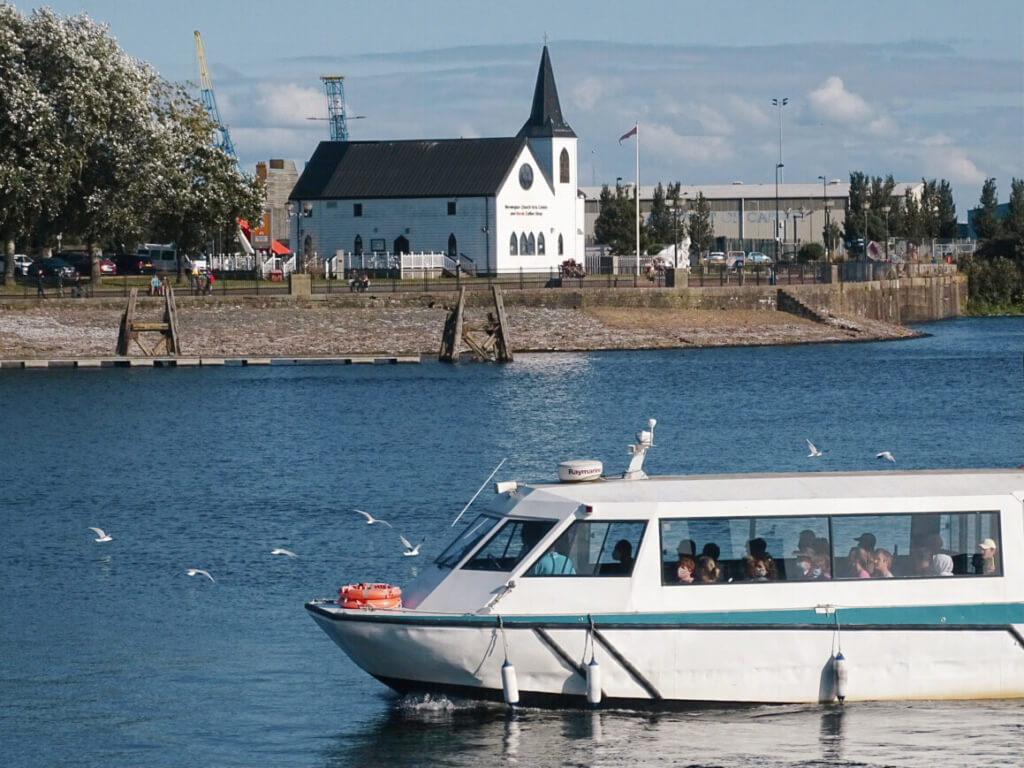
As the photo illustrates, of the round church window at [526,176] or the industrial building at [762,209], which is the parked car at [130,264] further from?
the industrial building at [762,209]

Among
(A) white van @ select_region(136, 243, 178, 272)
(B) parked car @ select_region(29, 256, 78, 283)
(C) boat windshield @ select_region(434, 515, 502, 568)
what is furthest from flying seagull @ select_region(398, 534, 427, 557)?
(A) white van @ select_region(136, 243, 178, 272)

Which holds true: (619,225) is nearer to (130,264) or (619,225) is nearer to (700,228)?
(700,228)

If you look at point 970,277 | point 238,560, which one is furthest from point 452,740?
point 970,277

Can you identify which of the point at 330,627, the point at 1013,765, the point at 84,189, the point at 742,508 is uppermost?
the point at 84,189

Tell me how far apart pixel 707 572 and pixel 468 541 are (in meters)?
2.75

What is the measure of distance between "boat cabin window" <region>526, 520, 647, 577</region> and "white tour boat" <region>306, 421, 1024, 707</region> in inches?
0.6

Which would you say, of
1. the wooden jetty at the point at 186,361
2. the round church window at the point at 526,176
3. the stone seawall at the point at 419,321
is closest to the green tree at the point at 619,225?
the round church window at the point at 526,176

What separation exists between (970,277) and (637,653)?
116668mm

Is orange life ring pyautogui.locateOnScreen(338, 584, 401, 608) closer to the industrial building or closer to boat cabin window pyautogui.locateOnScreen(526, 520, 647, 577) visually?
boat cabin window pyautogui.locateOnScreen(526, 520, 647, 577)

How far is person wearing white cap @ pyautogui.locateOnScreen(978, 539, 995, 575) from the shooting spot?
19.2m

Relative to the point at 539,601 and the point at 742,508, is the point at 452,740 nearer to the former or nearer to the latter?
the point at 539,601

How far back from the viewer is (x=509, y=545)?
63.7 feet

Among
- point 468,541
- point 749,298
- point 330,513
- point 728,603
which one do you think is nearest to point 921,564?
point 728,603

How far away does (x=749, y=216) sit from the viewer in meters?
184
